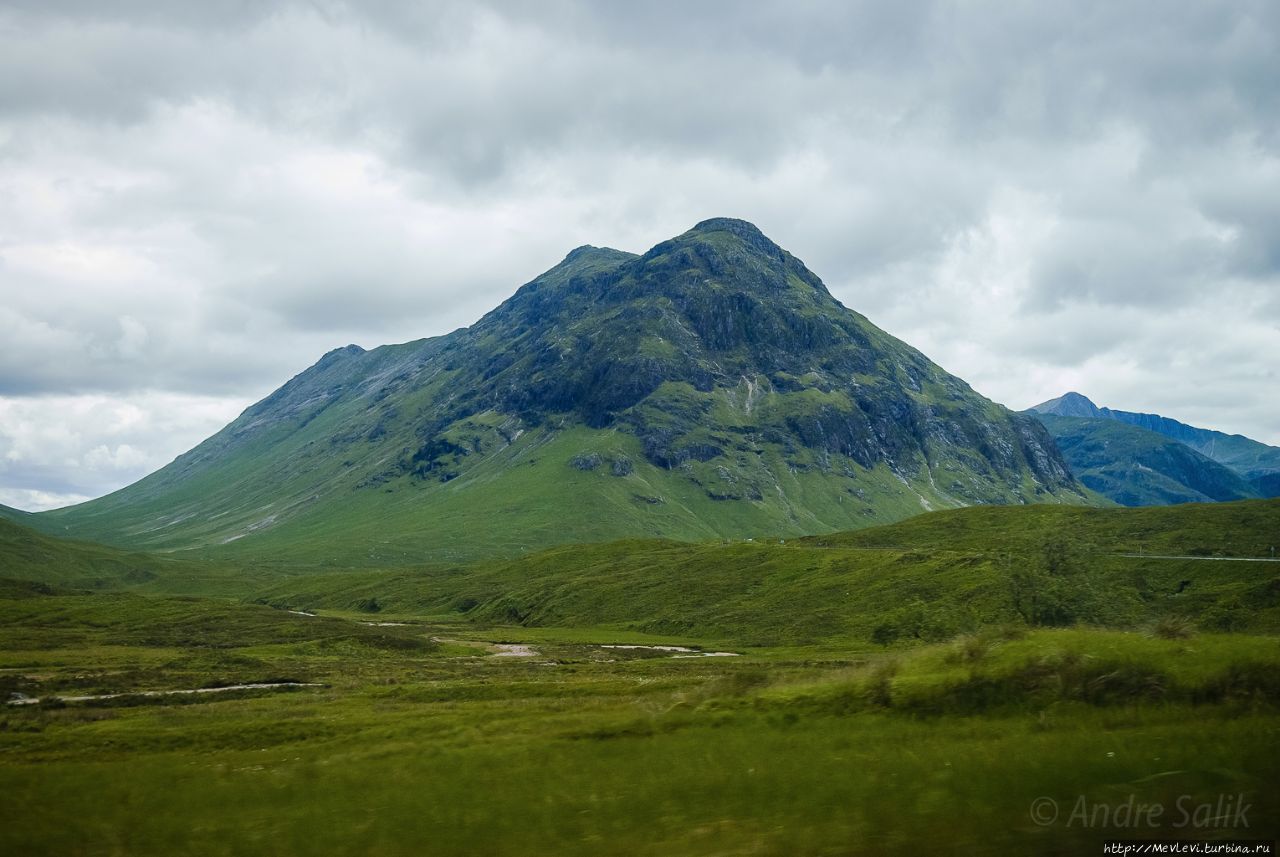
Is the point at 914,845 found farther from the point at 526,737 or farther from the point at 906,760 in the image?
the point at 526,737

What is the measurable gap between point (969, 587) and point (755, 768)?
115 meters

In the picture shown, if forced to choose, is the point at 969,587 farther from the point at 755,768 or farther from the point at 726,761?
the point at 755,768

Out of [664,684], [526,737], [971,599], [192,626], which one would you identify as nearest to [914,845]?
A: [526,737]

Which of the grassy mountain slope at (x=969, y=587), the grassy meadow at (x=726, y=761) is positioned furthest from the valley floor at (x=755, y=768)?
the grassy mountain slope at (x=969, y=587)

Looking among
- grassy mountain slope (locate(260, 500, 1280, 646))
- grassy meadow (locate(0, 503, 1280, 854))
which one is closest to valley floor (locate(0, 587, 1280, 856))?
grassy meadow (locate(0, 503, 1280, 854))

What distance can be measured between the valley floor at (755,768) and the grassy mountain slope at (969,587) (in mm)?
52133

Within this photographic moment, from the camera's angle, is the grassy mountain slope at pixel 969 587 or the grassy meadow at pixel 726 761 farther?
the grassy mountain slope at pixel 969 587

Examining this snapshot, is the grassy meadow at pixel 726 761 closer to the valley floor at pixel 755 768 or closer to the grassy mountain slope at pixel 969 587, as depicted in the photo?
the valley floor at pixel 755 768

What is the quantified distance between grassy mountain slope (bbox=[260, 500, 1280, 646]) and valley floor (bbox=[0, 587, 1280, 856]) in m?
52.1

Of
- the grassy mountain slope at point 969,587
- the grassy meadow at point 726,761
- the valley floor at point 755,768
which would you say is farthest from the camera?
the grassy mountain slope at point 969,587

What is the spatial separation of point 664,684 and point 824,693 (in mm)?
32744

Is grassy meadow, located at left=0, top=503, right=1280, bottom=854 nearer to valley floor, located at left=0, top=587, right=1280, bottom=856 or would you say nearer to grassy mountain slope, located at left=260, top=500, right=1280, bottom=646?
valley floor, located at left=0, top=587, right=1280, bottom=856

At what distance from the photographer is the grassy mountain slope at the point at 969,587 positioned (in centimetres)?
10875

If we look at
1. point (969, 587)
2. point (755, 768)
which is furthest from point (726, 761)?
point (969, 587)
